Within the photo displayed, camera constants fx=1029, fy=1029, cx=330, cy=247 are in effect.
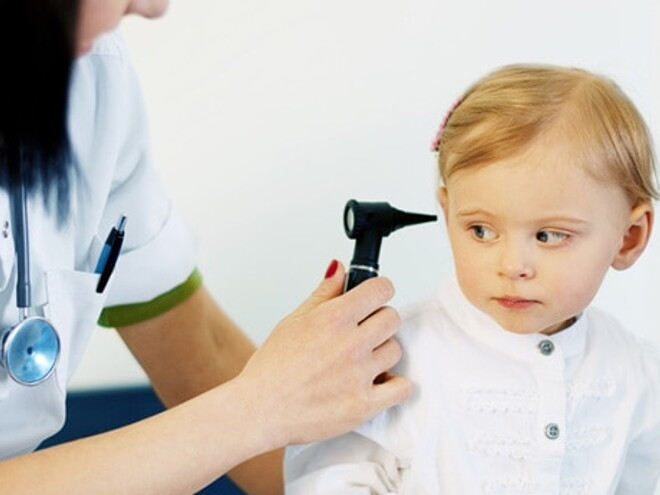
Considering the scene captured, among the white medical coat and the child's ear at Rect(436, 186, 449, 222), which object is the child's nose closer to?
the child's ear at Rect(436, 186, 449, 222)

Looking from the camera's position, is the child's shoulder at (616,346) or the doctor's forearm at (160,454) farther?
the child's shoulder at (616,346)

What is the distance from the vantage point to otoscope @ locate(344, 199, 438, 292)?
914 mm

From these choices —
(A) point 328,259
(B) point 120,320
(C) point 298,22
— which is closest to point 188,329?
(B) point 120,320

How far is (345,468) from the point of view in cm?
92

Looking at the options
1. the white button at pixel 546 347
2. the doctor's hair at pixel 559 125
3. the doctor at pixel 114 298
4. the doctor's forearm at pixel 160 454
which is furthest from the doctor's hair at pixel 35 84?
the white button at pixel 546 347

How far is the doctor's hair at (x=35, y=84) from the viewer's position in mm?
613

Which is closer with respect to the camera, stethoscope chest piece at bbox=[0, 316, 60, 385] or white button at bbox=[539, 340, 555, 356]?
stethoscope chest piece at bbox=[0, 316, 60, 385]

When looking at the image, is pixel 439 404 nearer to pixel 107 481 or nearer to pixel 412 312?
pixel 412 312

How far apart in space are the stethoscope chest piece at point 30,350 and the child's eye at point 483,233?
360 millimetres

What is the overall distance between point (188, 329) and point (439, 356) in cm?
30

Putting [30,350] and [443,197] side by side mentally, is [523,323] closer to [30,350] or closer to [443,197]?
[443,197]

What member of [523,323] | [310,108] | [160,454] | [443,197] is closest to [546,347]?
[523,323]

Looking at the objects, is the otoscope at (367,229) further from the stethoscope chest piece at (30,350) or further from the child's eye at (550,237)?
the stethoscope chest piece at (30,350)

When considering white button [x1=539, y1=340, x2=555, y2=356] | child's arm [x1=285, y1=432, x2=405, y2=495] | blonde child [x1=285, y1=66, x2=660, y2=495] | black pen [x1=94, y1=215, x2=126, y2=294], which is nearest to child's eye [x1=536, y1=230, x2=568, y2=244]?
blonde child [x1=285, y1=66, x2=660, y2=495]
